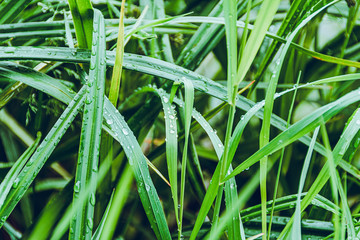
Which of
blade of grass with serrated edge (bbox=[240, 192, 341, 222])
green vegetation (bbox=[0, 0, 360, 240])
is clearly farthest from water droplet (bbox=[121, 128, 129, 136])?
blade of grass with serrated edge (bbox=[240, 192, 341, 222])

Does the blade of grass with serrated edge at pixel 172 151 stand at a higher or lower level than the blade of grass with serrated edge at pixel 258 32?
lower

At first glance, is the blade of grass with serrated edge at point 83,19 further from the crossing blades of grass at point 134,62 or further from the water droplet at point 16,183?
the water droplet at point 16,183

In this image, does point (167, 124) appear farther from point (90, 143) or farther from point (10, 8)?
point (10, 8)

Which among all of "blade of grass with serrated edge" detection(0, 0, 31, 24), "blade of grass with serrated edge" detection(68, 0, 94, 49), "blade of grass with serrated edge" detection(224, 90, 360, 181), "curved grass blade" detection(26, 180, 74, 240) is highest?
"blade of grass with serrated edge" detection(0, 0, 31, 24)

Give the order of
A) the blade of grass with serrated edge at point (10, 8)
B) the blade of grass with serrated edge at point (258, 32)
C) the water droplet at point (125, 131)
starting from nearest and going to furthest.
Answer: the blade of grass with serrated edge at point (258, 32), the water droplet at point (125, 131), the blade of grass with serrated edge at point (10, 8)

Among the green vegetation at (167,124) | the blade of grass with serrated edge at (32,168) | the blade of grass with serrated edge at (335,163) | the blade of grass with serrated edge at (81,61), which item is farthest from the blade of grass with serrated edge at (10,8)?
the blade of grass with serrated edge at (335,163)

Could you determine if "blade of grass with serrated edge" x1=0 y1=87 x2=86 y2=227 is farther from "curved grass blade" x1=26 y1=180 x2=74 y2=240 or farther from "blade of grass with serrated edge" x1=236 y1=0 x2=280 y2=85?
"blade of grass with serrated edge" x1=236 y1=0 x2=280 y2=85

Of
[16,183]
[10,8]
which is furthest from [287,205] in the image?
[10,8]

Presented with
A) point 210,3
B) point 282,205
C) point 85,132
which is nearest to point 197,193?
point 282,205

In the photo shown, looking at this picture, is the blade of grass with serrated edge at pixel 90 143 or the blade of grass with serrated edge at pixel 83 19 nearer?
the blade of grass with serrated edge at pixel 90 143
